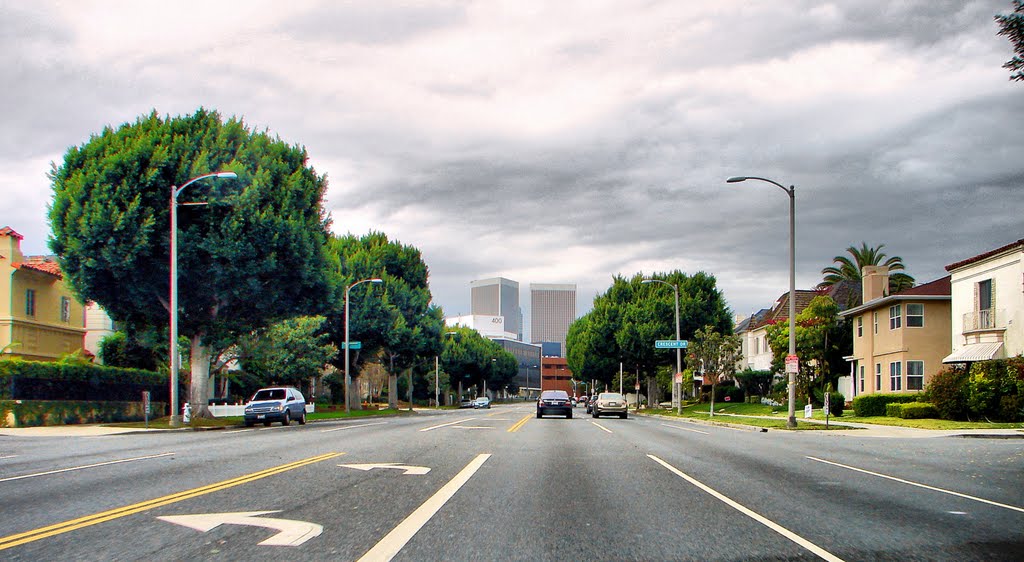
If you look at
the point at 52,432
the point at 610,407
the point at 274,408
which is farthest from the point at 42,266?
the point at 610,407

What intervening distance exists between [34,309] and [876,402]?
44717 millimetres

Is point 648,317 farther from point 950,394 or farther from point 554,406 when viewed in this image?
point 950,394

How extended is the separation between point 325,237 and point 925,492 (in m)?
30.4

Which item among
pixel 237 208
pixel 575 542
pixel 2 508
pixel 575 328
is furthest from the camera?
pixel 575 328

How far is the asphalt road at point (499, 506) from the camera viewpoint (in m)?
6.91

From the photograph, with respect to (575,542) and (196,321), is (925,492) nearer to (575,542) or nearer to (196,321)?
(575,542)

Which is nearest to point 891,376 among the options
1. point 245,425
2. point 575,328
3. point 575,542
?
point 245,425

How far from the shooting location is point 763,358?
240 feet

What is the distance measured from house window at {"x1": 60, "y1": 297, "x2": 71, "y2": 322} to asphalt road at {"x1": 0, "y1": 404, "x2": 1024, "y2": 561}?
3659 centimetres

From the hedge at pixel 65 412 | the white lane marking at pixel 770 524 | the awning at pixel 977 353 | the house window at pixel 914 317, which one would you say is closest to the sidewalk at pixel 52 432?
the hedge at pixel 65 412

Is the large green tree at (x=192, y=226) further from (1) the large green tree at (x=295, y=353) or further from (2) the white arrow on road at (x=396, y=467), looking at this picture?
(2) the white arrow on road at (x=396, y=467)

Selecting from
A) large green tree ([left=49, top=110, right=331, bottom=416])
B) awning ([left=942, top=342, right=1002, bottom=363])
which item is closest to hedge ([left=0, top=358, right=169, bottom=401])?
large green tree ([left=49, top=110, right=331, bottom=416])

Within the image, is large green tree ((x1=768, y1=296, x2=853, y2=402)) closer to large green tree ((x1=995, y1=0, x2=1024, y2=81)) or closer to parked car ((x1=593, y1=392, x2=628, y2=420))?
parked car ((x1=593, y1=392, x2=628, y2=420))

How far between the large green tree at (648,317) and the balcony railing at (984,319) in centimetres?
3089
